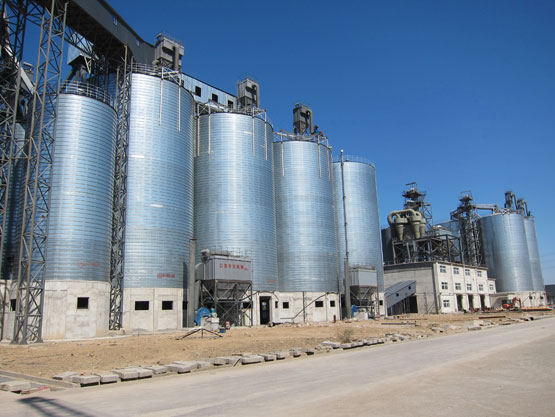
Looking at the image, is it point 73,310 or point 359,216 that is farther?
point 359,216

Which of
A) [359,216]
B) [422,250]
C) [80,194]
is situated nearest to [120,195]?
[80,194]

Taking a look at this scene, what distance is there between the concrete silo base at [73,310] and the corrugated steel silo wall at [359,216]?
40.8m

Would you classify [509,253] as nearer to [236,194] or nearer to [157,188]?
[236,194]

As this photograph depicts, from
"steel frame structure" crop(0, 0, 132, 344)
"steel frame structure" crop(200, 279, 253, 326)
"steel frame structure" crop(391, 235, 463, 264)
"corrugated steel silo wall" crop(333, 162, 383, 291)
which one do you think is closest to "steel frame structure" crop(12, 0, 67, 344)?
"steel frame structure" crop(0, 0, 132, 344)

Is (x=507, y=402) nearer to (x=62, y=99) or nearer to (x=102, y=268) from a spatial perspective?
(x=102, y=268)

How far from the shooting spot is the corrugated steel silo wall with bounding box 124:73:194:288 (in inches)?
1935

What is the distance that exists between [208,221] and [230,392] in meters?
45.1

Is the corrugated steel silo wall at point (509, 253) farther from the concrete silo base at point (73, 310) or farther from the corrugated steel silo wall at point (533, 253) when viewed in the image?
the concrete silo base at point (73, 310)

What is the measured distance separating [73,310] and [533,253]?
105 m

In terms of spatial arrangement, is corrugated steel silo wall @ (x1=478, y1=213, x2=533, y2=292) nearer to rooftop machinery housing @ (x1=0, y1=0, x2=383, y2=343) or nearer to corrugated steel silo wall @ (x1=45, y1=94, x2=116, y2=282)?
rooftop machinery housing @ (x1=0, y1=0, x2=383, y2=343)

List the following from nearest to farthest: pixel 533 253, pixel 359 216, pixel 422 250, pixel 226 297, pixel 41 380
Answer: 1. pixel 41 380
2. pixel 226 297
3. pixel 359 216
4. pixel 422 250
5. pixel 533 253

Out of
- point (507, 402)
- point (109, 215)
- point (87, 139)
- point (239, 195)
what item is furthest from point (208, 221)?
point (507, 402)

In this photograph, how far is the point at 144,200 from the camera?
165ft

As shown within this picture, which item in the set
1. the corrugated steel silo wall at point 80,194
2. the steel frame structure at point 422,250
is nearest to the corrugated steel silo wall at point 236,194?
the corrugated steel silo wall at point 80,194
